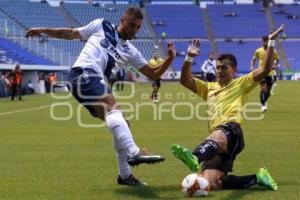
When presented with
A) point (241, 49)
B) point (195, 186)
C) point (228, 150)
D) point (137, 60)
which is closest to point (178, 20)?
point (241, 49)

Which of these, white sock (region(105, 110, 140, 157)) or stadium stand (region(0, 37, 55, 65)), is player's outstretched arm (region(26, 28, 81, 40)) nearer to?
white sock (region(105, 110, 140, 157))

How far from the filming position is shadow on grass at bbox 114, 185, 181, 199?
6.20 meters

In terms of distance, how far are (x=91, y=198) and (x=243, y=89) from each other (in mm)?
2192

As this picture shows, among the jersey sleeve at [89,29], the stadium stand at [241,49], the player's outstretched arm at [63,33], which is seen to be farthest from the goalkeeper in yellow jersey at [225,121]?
the stadium stand at [241,49]

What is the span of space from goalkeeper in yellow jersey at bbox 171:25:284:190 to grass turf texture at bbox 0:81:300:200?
0.71 ft

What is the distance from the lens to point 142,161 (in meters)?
6.00

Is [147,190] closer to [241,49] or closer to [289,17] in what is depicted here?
[241,49]

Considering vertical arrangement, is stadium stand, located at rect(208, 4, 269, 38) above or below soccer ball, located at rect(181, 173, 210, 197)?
above

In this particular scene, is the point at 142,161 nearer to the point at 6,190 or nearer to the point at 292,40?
the point at 6,190

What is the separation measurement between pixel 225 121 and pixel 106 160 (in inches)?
110

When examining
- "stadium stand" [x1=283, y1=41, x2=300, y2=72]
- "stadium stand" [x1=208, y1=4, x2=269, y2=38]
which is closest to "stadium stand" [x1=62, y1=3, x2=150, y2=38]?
"stadium stand" [x1=208, y1=4, x2=269, y2=38]

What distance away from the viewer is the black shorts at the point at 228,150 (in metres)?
6.60

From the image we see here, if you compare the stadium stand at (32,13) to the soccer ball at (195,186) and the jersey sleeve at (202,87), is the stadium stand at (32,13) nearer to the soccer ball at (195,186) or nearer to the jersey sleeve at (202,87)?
the jersey sleeve at (202,87)

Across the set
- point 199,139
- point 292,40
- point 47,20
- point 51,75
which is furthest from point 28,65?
point 292,40
